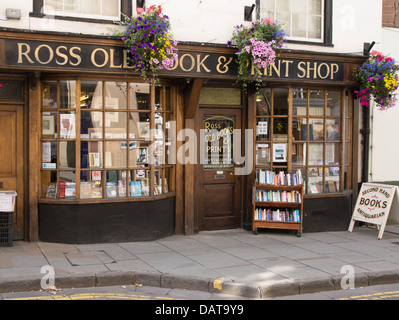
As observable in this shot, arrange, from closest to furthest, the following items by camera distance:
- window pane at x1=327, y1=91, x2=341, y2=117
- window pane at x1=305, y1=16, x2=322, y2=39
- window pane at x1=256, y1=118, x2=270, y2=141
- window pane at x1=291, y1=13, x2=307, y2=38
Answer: window pane at x1=256, y1=118, x2=270, y2=141, window pane at x1=291, y1=13, x2=307, y2=38, window pane at x1=305, y1=16, x2=322, y2=39, window pane at x1=327, y1=91, x2=341, y2=117

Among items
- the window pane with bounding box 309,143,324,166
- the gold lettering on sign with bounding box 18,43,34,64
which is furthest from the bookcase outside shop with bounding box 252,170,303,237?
the gold lettering on sign with bounding box 18,43,34,64

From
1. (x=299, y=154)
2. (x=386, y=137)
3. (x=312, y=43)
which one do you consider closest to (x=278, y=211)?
(x=299, y=154)

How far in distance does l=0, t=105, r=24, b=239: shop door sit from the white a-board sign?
6.50m

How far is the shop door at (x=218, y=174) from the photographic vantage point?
9297mm

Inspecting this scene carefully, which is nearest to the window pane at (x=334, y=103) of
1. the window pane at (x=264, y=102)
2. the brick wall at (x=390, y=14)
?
the window pane at (x=264, y=102)

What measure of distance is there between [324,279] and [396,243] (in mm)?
3237

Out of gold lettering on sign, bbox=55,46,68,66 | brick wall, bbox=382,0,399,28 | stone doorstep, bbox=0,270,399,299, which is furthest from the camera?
brick wall, bbox=382,0,399,28

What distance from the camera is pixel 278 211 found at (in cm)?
918

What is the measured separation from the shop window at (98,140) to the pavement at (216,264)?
1.00 meters

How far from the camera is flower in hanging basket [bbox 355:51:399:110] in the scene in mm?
9188

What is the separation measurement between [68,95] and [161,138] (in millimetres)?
1838

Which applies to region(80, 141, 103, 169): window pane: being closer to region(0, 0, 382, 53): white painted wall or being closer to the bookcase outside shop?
region(0, 0, 382, 53): white painted wall

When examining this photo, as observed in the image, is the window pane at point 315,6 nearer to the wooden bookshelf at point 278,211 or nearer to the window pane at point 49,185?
the wooden bookshelf at point 278,211

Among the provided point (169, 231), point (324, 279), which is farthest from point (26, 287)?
point (324, 279)
